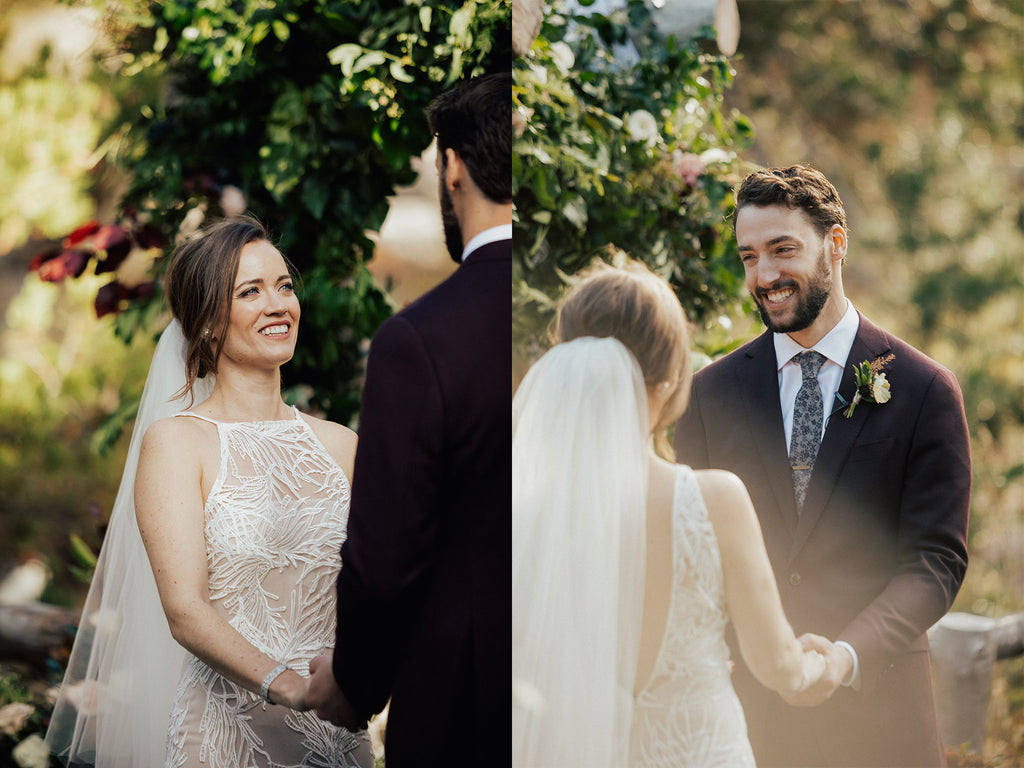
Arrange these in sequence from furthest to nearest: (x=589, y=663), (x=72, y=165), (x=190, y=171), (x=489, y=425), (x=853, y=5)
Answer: (x=72, y=165)
(x=190, y=171)
(x=853, y=5)
(x=589, y=663)
(x=489, y=425)

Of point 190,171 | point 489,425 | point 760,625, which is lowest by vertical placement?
point 760,625

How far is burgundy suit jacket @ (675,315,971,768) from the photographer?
6.04 feet

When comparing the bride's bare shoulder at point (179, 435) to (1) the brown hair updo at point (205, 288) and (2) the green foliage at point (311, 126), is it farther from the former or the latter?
(2) the green foliage at point (311, 126)

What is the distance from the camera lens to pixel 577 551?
194cm

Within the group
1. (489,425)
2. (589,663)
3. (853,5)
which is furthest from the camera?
(853,5)

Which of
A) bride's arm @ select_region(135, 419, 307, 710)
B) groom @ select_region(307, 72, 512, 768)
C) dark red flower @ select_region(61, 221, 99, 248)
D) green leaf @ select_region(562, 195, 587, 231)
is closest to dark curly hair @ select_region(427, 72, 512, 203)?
groom @ select_region(307, 72, 512, 768)

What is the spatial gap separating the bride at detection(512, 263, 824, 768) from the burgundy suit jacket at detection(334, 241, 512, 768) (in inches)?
3.9

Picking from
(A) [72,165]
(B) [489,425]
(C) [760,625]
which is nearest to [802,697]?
(C) [760,625]

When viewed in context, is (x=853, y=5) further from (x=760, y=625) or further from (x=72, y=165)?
(x=72, y=165)

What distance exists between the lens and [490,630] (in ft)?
5.93

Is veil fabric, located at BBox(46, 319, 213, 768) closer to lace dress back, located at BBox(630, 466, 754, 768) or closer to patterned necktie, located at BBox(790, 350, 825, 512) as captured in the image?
lace dress back, located at BBox(630, 466, 754, 768)

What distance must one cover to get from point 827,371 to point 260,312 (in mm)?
1294

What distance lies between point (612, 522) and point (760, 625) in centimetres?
36

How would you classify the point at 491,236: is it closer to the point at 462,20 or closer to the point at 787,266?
the point at 787,266
